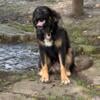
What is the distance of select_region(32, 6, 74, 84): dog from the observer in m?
7.38

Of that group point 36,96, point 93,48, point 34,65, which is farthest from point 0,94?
point 93,48

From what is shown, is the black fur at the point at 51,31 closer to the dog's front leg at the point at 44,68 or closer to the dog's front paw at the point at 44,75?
the dog's front leg at the point at 44,68

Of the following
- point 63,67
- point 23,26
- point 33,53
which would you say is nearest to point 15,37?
point 33,53

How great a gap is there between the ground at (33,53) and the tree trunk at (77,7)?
17cm

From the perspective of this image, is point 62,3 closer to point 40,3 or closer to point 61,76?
point 40,3

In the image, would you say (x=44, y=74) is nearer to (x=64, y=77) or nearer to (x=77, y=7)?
(x=64, y=77)

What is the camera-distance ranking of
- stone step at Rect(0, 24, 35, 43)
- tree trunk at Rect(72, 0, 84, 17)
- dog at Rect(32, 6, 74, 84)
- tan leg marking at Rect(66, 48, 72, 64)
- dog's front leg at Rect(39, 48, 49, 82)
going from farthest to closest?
tree trunk at Rect(72, 0, 84, 17), stone step at Rect(0, 24, 35, 43), tan leg marking at Rect(66, 48, 72, 64), dog's front leg at Rect(39, 48, 49, 82), dog at Rect(32, 6, 74, 84)

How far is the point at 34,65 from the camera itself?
29.1ft

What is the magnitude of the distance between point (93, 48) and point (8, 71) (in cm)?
226

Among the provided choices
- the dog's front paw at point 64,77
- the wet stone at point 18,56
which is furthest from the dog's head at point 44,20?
the wet stone at point 18,56

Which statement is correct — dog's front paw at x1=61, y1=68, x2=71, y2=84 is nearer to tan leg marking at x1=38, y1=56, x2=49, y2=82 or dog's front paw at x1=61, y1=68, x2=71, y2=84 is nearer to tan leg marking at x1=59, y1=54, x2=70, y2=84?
tan leg marking at x1=59, y1=54, x2=70, y2=84

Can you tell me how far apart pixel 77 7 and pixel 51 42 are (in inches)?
217

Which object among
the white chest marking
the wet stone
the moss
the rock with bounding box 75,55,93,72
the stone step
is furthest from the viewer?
the moss

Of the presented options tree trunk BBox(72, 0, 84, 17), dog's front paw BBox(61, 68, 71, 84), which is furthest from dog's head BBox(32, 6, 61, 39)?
tree trunk BBox(72, 0, 84, 17)
